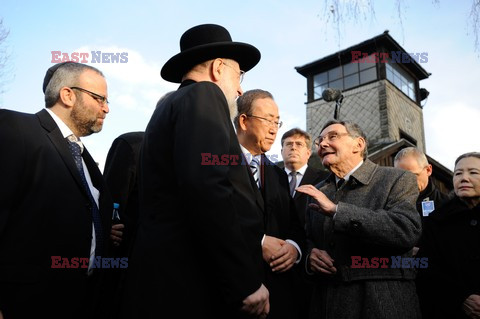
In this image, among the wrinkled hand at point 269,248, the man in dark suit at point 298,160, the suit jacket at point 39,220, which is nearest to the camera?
the suit jacket at point 39,220

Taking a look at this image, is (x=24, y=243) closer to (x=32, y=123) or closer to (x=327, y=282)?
(x=32, y=123)

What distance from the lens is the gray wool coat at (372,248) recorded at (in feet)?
8.05

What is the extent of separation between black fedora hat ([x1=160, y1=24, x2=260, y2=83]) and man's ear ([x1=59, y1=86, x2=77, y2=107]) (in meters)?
0.89

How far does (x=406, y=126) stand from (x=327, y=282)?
768 inches

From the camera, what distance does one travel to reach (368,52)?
19.1 m

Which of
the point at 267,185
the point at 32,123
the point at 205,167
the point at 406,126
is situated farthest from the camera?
the point at 406,126

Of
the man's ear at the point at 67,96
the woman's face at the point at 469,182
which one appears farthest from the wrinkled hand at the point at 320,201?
the man's ear at the point at 67,96

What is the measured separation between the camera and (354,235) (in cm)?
247

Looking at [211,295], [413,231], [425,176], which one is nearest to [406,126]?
[425,176]

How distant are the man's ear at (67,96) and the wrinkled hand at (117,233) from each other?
38.2 inches

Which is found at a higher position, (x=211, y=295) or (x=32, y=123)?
(x=32, y=123)

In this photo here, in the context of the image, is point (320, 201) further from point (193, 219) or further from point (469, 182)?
point (469, 182)

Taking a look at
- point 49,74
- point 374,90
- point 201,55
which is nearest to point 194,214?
point 201,55

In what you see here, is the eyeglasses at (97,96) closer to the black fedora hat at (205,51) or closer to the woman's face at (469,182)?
the black fedora hat at (205,51)
